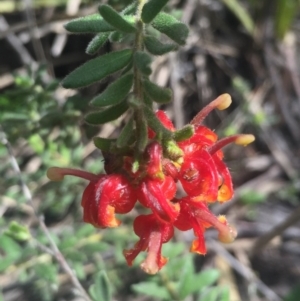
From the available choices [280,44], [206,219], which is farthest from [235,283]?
[206,219]

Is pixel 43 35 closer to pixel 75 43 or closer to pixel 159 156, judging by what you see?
pixel 75 43

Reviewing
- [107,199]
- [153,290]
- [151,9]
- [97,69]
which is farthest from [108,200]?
[153,290]

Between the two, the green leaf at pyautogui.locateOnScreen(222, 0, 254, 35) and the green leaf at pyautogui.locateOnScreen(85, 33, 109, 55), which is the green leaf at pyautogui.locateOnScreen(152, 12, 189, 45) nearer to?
the green leaf at pyautogui.locateOnScreen(85, 33, 109, 55)

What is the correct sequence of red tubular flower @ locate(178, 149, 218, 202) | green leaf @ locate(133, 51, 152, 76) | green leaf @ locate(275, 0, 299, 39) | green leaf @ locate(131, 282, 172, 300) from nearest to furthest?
green leaf @ locate(133, 51, 152, 76) → red tubular flower @ locate(178, 149, 218, 202) → green leaf @ locate(131, 282, 172, 300) → green leaf @ locate(275, 0, 299, 39)

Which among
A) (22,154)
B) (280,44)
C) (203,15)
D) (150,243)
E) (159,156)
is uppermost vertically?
(159,156)

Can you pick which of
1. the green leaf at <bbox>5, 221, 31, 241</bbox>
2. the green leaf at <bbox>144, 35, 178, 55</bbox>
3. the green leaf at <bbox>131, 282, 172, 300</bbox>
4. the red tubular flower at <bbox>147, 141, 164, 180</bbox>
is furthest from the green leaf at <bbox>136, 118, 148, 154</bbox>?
the green leaf at <bbox>131, 282, 172, 300</bbox>

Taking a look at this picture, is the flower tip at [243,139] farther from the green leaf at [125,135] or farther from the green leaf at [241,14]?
the green leaf at [241,14]
